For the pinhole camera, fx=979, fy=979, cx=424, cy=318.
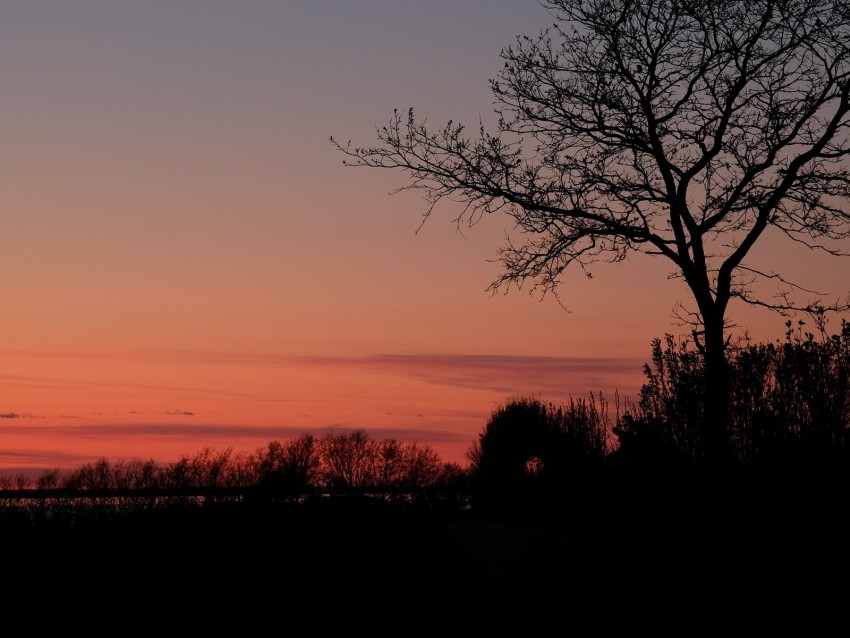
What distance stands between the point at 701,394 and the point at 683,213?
4.55 metres

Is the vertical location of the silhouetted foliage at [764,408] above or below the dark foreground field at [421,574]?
above

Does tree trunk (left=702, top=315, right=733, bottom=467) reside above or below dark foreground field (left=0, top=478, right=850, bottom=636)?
above

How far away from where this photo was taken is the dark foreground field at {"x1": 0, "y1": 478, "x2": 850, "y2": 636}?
7.78 meters

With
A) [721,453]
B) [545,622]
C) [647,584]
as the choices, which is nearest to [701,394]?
[721,453]

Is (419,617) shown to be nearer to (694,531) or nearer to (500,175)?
(694,531)

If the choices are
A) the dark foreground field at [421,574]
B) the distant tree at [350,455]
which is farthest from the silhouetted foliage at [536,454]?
the distant tree at [350,455]

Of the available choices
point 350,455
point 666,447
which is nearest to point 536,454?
point 666,447

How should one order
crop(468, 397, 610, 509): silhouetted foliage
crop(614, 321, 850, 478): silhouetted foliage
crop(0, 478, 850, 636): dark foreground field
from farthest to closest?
crop(468, 397, 610, 509): silhouetted foliage, crop(614, 321, 850, 478): silhouetted foliage, crop(0, 478, 850, 636): dark foreground field

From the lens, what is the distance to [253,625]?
7793 mm

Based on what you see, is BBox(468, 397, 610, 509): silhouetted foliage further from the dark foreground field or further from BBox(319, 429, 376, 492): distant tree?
BBox(319, 429, 376, 492): distant tree

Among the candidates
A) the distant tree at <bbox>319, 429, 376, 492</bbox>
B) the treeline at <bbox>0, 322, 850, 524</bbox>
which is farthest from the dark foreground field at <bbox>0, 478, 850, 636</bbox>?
the distant tree at <bbox>319, 429, 376, 492</bbox>

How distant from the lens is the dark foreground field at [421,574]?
7.78 m

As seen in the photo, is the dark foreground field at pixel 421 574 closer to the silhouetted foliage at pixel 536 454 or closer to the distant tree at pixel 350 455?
the silhouetted foliage at pixel 536 454

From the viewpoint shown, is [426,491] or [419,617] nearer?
[419,617]
